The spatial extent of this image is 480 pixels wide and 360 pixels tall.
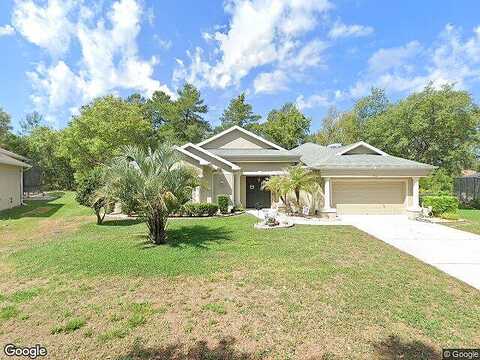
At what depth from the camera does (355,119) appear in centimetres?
4016

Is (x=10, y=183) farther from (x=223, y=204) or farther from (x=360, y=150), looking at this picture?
(x=360, y=150)

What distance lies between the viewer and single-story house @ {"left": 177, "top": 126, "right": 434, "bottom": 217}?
1841cm

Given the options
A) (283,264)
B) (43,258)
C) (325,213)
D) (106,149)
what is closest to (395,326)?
(283,264)

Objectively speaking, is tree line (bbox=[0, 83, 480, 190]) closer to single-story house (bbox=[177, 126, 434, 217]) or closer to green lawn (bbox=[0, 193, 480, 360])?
single-story house (bbox=[177, 126, 434, 217])

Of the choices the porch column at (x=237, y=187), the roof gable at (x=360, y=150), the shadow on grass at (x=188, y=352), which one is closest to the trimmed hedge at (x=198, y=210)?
the porch column at (x=237, y=187)

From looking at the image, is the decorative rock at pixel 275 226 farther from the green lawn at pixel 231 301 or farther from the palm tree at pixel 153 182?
the palm tree at pixel 153 182

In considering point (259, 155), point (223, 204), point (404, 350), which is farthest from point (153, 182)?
point (259, 155)

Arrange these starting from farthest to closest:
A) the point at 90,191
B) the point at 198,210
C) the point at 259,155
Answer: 1. the point at 259,155
2. the point at 198,210
3. the point at 90,191

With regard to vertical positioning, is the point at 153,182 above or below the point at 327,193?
above

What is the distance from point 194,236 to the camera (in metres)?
12.0

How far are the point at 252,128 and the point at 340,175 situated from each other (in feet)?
95.0

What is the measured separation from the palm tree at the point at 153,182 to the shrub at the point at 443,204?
47.7 feet

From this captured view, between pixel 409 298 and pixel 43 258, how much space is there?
10107mm

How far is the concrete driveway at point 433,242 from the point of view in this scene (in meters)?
8.25
